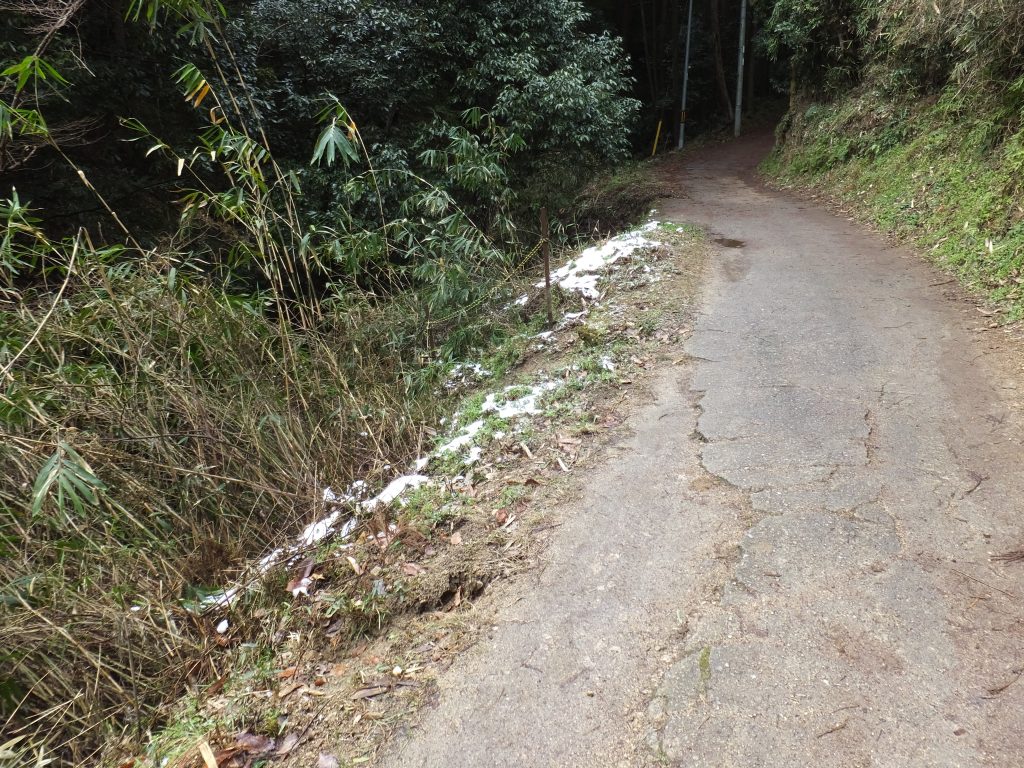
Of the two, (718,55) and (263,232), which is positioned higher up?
(718,55)

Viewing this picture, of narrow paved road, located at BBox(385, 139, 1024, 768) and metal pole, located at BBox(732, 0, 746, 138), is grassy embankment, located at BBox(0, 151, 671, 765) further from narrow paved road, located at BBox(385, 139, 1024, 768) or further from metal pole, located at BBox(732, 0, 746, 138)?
metal pole, located at BBox(732, 0, 746, 138)

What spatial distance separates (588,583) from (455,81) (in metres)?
10.2

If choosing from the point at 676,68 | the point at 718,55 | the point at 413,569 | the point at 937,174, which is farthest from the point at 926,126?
the point at 676,68

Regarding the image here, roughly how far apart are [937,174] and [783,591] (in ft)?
23.4

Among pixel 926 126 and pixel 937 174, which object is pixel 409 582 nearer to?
pixel 937 174

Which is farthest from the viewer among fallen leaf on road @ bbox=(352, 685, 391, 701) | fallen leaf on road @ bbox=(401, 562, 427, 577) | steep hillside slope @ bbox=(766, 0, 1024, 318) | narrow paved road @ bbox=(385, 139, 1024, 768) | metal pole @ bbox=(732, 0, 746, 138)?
metal pole @ bbox=(732, 0, 746, 138)

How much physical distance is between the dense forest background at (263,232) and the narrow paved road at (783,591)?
1404 mm

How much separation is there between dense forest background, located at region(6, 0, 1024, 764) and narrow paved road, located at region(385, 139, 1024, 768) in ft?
4.61

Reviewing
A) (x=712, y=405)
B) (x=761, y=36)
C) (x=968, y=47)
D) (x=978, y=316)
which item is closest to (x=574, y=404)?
(x=712, y=405)

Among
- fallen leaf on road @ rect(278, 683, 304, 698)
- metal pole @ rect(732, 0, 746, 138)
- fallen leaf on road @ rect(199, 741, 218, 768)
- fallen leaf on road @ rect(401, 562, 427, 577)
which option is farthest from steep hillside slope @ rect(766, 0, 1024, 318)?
fallen leaf on road @ rect(199, 741, 218, 768)

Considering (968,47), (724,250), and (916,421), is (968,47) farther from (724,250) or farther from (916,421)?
(916,421)

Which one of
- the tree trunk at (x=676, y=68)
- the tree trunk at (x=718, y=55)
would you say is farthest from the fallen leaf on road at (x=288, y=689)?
the tree trunk at (x=718, y=55)

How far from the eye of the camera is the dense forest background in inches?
110

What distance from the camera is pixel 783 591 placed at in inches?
94.3
